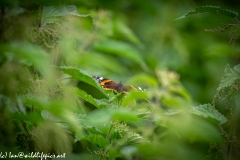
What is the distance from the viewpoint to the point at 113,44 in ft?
14.5

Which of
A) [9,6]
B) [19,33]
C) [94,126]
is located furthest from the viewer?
[94,126]

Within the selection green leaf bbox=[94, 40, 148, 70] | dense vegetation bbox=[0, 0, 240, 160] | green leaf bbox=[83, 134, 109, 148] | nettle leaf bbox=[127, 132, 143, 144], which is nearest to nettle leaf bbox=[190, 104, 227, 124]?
dense vegetation bbox=[0, 0, 240, 160]

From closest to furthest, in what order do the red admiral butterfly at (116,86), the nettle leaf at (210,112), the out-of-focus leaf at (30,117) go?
the out-of-focus leaf at (30,117)
the nettle leaf at (210,112)
the red admiral butterfly at (116,86)

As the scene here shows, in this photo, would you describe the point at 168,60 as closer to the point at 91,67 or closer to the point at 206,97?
the point at 206,97

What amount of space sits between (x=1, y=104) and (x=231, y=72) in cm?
144

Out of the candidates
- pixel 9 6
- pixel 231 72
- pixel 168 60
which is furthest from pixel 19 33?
pixel 168 60

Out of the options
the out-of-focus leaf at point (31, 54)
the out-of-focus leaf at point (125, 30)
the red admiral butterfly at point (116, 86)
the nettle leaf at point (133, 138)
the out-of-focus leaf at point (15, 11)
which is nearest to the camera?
the out-of-focus leaf at point (31, 54)

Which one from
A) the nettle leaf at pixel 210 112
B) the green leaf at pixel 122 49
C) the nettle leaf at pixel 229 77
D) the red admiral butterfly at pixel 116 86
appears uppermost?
the green leaf at pixel 122 49

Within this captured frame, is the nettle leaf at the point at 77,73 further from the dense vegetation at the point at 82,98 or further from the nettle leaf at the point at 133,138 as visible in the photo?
the nettle leaf at the point at 133,138

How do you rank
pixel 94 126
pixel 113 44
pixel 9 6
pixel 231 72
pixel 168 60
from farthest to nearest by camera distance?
1. pixel 168 60
2. pixel 113 44
3. pixel 94 126
4. pixel 231 72
5. pixel 9 6

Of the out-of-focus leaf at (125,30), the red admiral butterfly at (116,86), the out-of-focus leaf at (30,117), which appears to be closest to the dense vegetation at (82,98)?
the out-of-focus leaf at (30,117)

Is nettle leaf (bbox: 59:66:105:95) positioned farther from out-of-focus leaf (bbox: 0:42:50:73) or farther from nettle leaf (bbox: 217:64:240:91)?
nettle leaf (bbox: 217:64:240:91)

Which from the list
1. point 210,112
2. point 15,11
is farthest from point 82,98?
point 210,112

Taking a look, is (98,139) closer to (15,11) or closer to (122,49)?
(15,11)
